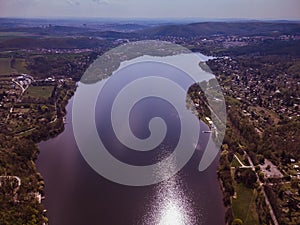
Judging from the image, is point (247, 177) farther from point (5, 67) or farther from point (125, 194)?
point (5, 67)

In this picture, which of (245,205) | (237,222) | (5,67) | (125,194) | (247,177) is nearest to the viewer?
(237,222)

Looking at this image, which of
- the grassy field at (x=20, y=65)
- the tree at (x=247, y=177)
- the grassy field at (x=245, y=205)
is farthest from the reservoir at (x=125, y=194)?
the grassy field at (x=20, y=65)

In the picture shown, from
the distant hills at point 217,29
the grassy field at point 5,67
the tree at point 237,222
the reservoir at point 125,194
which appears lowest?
the reservoir at point 125,194

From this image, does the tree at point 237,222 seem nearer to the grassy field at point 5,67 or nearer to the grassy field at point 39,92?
the grassy field at point 39,92

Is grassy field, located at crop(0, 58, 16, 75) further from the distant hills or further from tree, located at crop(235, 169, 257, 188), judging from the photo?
the distant hills

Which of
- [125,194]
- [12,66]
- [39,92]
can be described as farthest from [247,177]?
[12,66]

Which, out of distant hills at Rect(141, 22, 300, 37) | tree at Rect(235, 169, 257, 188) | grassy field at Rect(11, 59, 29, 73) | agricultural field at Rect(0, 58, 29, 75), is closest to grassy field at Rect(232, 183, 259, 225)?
tree at Rect(235, 169, 257, 188)

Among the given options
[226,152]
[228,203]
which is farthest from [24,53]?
[228,203]
